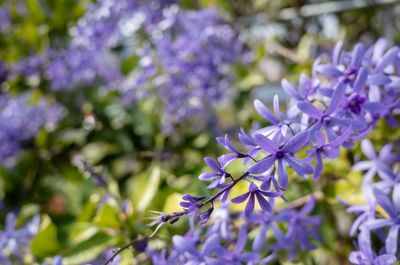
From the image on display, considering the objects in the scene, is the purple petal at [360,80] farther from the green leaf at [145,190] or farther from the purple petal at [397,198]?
the green leaf at [145,190]

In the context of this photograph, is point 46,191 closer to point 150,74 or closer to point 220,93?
point 150,74

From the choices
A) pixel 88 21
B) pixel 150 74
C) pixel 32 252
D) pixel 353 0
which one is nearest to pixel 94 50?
pixel 88 21

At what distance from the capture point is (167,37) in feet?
3.87

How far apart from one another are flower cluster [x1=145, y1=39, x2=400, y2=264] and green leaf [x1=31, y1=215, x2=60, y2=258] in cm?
44

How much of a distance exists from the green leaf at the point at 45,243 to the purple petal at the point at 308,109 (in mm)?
685

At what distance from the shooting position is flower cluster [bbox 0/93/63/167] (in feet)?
4.40

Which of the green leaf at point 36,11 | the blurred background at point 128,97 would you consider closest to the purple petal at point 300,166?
the blurred background at point 128,97

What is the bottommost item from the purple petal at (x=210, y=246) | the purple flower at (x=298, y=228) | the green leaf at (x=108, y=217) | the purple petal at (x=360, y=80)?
the purple flower at (x=298, y=228)

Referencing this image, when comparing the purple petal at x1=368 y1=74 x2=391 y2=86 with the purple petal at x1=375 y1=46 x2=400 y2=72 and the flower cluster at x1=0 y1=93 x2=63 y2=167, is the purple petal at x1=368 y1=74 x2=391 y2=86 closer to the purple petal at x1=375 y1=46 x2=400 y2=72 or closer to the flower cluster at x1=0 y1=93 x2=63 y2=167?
the purple petal at x1=375 y1=46 x2=400 y2=72

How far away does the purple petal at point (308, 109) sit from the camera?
1.40 feet

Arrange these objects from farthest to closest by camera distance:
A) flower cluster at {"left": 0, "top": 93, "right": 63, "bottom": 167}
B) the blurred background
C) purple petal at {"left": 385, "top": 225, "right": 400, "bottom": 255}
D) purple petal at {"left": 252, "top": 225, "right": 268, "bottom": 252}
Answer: flower cluster at {"left": 0, "top": 93, "right": 63, "bottom": 167}, the blurred background, purple petal at {"left": 252, "top": 225, "right": 268, "bottom": 252}, purple petal at {"left": 385, "top": 225, "right": 400, "bottom": 255}

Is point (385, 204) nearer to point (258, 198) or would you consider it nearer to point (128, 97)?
point (258, 198)

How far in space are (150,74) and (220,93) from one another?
0.78 ft

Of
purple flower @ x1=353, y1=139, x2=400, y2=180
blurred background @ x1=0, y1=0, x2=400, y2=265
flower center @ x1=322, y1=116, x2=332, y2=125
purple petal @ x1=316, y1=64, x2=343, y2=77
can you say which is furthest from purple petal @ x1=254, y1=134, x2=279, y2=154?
blurred background @ x1=0, y1=0, x2=400, y2=265
